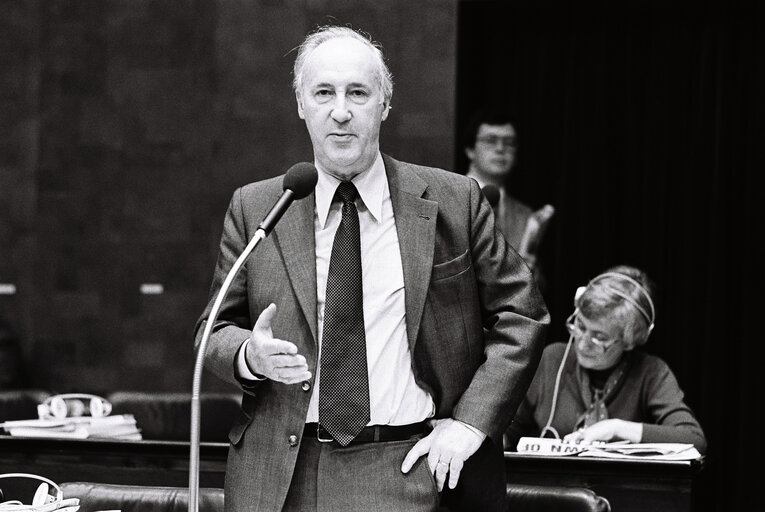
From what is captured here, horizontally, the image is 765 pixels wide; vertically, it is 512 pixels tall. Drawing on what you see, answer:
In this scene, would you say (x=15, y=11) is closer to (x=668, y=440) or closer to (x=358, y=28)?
(x=358, y=28)

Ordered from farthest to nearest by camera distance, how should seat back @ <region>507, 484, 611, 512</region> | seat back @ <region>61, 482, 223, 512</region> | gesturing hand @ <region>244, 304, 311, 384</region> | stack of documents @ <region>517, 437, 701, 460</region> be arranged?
stack of documents @ <region>517, 437, 701, 460</region> → seat back @ <region>507, 484, 611, 512</region> → seat back @ <region>61, 482, 223, 512</region> → gesturing hand @ <region>244, 304, 311, 384</region>

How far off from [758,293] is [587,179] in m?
1.06

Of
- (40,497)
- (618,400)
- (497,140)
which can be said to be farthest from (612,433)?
(497,140)

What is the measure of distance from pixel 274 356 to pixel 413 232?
447 mm

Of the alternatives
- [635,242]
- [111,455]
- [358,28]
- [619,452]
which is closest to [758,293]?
[635,242]

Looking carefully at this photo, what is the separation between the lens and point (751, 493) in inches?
246

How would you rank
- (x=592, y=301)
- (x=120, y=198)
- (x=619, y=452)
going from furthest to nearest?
1. (x=120, y=198)
2. (x=592, y=301)
3. (x=619, y=452)

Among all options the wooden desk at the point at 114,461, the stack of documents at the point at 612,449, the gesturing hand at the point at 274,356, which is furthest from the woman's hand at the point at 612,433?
the gesturing hand at the point at 274,356

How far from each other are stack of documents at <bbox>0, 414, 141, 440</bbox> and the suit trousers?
1593 mm

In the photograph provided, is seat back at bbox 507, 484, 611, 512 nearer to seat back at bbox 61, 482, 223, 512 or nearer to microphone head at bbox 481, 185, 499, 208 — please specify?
seat back at bbox 61, 482, 223, 512

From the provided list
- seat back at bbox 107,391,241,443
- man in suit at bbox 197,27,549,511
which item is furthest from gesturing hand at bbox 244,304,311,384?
seat back at bbox 107,391,241,443

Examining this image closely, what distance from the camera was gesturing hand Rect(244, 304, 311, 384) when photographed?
2.12 metres

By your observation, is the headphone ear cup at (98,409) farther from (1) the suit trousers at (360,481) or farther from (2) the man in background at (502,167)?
(2) the man in background at (502,167)

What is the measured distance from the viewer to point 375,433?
233cm
